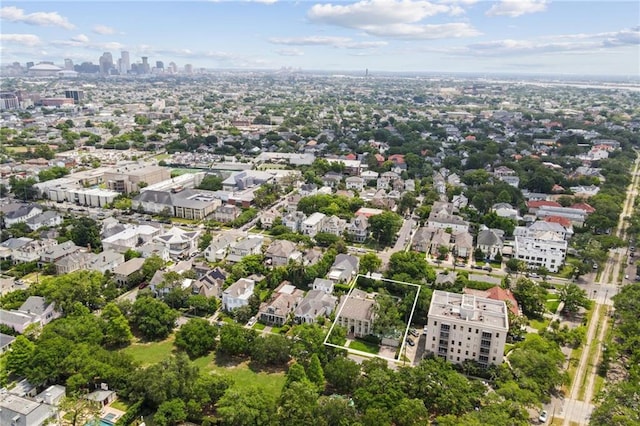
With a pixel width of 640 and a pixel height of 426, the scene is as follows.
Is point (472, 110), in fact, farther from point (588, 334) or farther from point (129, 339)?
point (129, 339)

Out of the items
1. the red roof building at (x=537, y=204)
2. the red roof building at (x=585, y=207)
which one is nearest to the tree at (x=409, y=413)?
the red roof building at (x=537, y=204)

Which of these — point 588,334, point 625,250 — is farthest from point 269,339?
point 625,250

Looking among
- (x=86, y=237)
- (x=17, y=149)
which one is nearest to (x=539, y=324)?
(x=86, y=237)

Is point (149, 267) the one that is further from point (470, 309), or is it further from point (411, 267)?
point (470, 309)

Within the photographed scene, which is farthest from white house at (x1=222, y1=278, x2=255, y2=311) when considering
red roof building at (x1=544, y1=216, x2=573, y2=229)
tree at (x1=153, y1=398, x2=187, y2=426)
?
red roof building at (x1=544, y1=216, x2=573, y2=229)

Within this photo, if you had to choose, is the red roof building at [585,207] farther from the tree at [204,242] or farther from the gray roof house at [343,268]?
the tree at [204,242]

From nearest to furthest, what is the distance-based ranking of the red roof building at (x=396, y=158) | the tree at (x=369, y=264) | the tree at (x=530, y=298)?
the tree at (x=530, y=298) < the tree at (x=369, y=264) < the red roof building at (x=396, y=158)

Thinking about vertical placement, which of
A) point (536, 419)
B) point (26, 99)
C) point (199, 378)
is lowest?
point (536, 419)
